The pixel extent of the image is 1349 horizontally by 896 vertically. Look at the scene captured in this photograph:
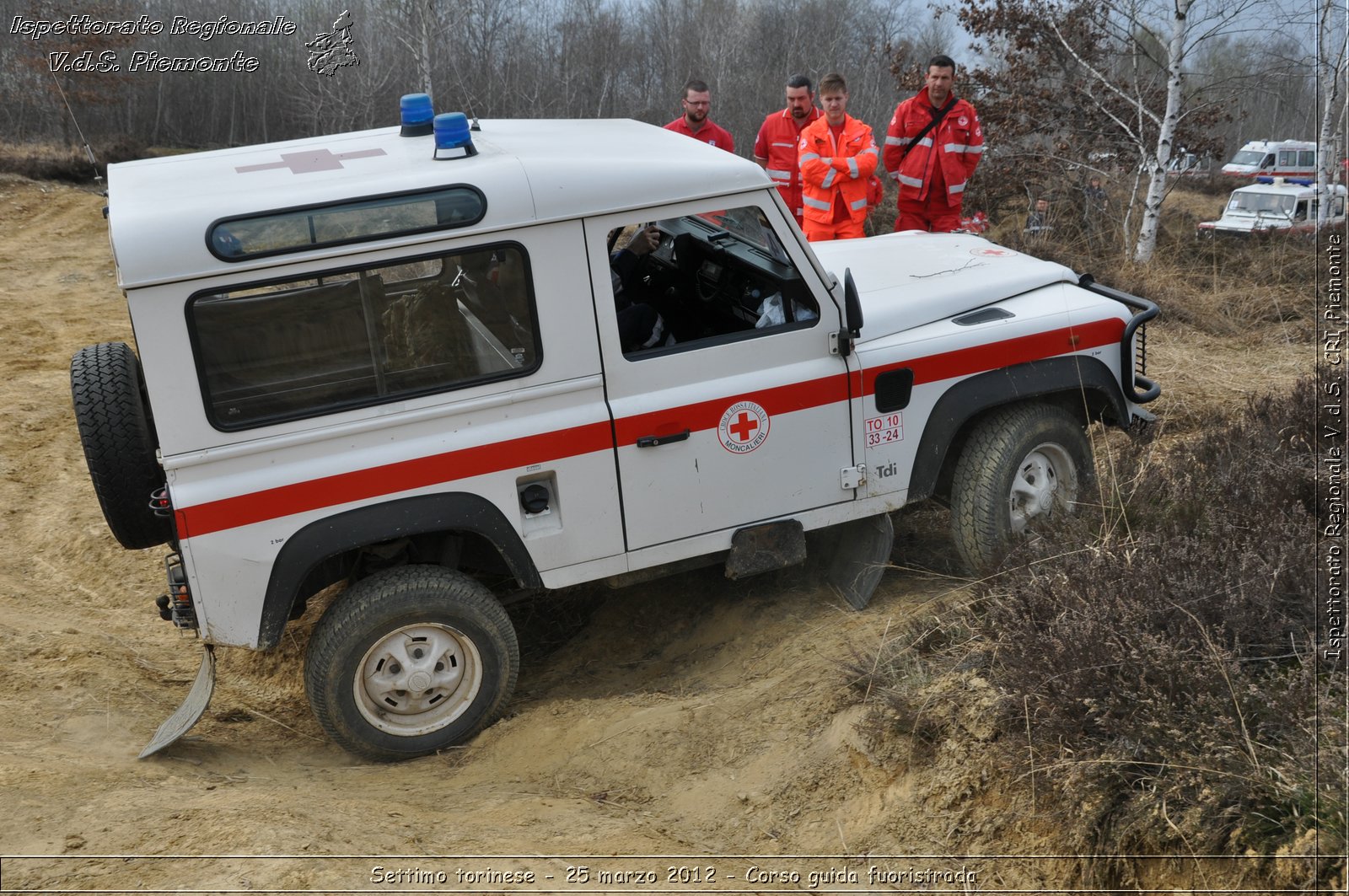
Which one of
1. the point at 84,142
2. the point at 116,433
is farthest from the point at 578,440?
the point at 84,142

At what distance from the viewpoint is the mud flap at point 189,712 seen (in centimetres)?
412

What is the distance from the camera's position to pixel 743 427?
439cm

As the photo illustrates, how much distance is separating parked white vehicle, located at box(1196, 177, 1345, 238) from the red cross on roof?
967 cm

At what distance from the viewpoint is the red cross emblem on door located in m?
4.36

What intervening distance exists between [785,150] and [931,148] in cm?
124

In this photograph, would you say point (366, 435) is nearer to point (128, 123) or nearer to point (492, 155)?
point (492, 155)

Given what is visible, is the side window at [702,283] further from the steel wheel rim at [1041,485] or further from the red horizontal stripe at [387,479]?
the steel wheel rim at [1041,485]

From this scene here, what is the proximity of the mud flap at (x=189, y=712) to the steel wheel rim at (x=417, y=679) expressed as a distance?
0.63m

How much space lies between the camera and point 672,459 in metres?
4.34

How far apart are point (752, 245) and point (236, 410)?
2.20 metres

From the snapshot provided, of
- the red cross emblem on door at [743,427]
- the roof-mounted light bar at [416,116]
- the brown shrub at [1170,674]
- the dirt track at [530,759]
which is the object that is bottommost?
the dirt track at [530,759]

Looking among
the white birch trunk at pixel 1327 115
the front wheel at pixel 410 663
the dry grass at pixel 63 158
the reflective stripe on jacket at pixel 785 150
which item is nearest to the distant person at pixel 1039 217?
the white birch trunk at pixel 1327 115

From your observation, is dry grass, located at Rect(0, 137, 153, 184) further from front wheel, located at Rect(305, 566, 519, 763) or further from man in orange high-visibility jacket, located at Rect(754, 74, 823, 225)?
front wheel, located at Rect(305, 566, 519, 763)

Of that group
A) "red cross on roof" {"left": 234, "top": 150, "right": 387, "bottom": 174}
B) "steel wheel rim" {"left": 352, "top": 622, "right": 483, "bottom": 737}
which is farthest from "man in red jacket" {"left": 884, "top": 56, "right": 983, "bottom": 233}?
"steel wheel rim" {"left": 352, "top": 622, "right": 483, "bottom": 737}
